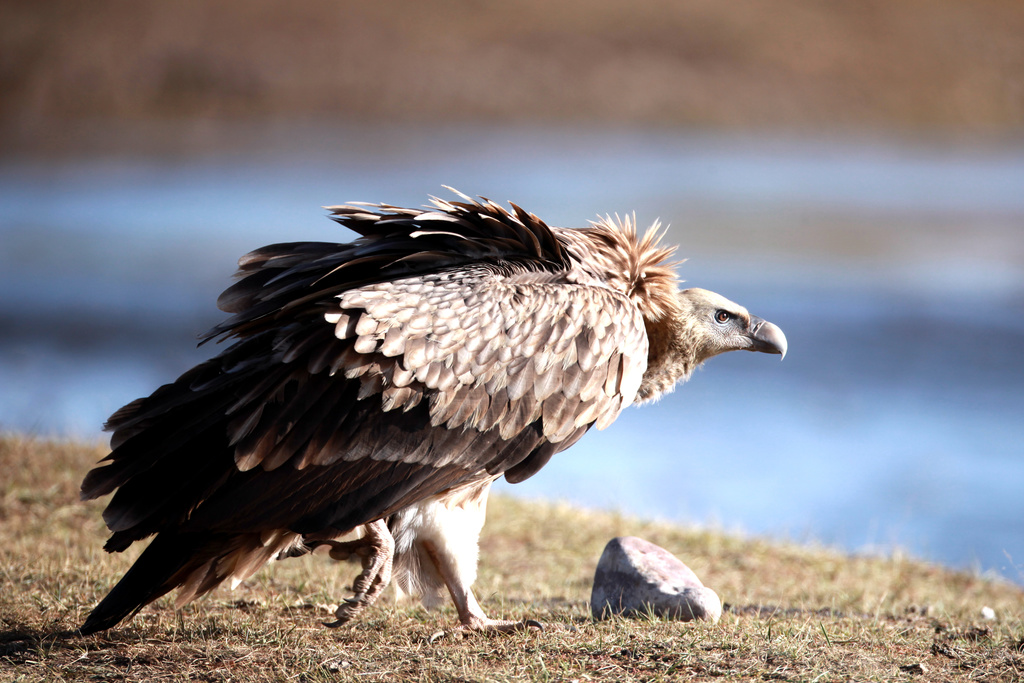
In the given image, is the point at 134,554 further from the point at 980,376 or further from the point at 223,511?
the point at 980,376

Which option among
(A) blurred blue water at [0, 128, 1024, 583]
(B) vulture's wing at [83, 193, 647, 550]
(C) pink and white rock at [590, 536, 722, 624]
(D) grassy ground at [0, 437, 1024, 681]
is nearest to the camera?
(D) grassy ground at [0, 437, 1024, 681]

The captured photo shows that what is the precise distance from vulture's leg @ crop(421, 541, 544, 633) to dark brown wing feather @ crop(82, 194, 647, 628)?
1.52ft

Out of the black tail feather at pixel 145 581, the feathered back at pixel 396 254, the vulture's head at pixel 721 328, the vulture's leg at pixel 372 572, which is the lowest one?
the black tail feather at pixel 145 581

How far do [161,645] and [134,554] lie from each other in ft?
6.23

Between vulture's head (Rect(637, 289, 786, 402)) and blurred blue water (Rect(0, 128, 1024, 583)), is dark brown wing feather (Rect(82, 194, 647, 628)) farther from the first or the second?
blurred blue water (Rect(0, 128, 1024, 583))

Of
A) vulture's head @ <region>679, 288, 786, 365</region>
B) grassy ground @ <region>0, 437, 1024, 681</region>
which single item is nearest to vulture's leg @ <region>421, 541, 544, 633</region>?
grassy ground @ <region>0, 437, 1024, 681</region>

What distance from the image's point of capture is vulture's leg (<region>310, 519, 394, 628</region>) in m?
4.38

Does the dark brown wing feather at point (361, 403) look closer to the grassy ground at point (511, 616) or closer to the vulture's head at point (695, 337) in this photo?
the grassy ground at point (511, 616)

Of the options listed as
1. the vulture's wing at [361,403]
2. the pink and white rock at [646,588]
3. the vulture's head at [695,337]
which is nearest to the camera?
the vulture's wing at [361,403]

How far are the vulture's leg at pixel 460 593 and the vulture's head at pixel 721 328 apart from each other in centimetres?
164

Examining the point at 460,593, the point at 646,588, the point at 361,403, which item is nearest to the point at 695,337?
the point at 646,588

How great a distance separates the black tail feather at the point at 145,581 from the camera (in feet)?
13.4

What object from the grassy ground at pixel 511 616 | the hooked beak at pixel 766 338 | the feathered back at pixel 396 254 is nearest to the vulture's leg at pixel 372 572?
the grassy ground at pixel 511 616

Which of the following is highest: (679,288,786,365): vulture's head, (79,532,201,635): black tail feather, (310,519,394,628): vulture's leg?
(679,288,786,365): vulture's head
